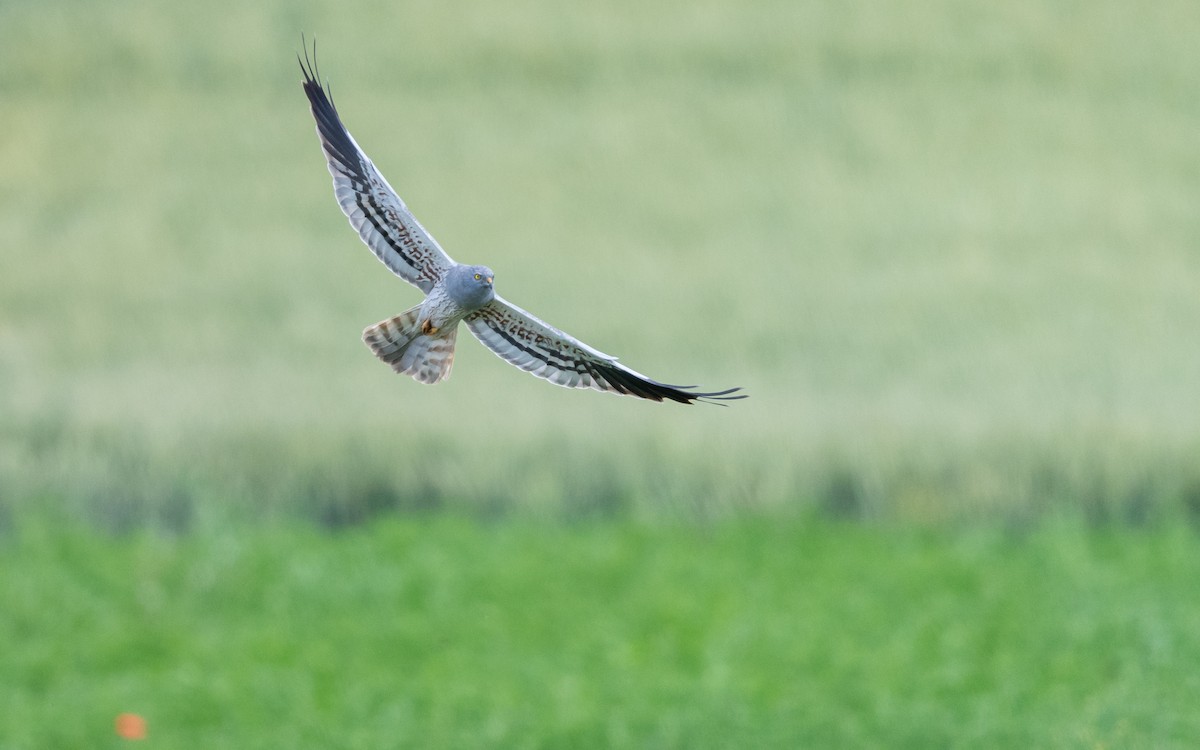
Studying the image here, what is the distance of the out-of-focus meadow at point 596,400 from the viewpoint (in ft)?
24.7

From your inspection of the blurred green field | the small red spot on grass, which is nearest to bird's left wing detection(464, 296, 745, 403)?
the small red spot on grass

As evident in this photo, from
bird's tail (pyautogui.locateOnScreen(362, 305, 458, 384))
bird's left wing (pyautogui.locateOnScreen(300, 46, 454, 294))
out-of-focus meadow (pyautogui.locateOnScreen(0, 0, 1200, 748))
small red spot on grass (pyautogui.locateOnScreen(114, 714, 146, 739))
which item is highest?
out-of-focus meadow (pyautogui.locateOnScreen(0, 0, 1200, 748))

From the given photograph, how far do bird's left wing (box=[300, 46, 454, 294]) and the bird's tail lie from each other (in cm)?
4

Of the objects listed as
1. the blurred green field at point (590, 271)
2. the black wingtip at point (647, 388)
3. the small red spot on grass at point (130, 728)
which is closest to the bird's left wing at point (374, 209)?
the black wingtip at point (647, 388)

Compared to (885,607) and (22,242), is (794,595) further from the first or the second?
(22,242)

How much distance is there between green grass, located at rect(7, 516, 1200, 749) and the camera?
22.7ft

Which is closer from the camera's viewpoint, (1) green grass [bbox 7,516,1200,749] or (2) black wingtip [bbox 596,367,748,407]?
(2) black wingtip [bbox 596,367,748,407]

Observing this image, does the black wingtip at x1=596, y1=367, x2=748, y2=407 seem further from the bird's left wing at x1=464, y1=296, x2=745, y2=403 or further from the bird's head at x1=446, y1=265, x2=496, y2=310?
the bird's head at x1=446, y1=265, x2=496, y2=310

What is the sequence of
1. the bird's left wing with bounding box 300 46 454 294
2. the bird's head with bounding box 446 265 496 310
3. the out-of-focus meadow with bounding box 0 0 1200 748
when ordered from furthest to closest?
the out-of-focus meadow with bounding box 0 0 1200 748, the bird's left wing with bounding box 300 46 454 294, the bird's head with bounding box 446 265 496 310

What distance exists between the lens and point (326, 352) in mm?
9367

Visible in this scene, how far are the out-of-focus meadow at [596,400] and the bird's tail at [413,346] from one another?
5631 millimetres

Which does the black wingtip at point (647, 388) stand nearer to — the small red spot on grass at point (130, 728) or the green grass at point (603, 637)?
the green grass at point (603, 637)

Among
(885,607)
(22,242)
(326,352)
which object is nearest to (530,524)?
(326,352)

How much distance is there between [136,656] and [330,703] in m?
1.25
